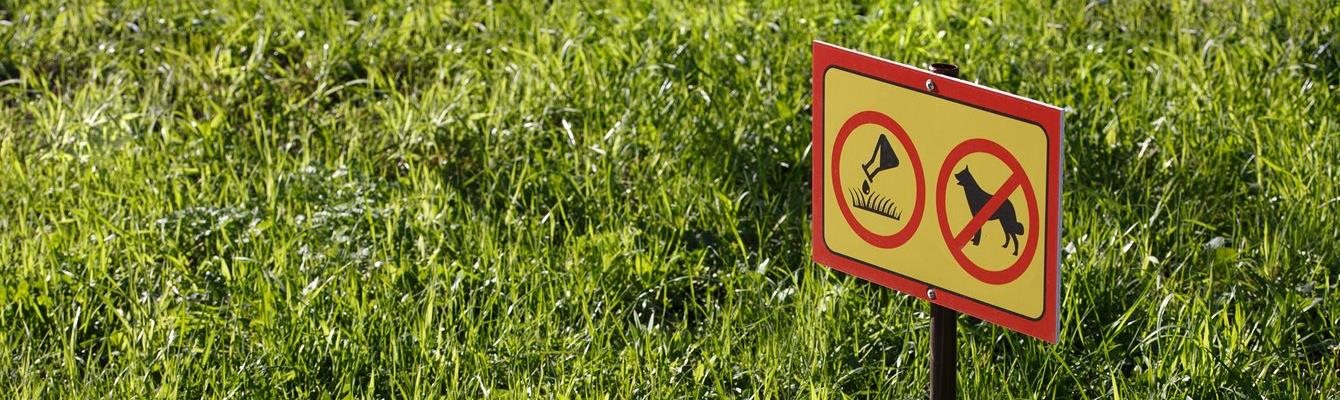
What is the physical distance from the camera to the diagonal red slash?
2.01 meters

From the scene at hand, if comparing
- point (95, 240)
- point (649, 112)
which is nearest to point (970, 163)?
point (649, 112)

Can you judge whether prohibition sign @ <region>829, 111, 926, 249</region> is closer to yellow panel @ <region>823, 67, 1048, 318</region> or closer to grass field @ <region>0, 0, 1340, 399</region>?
yellow panel @ <region>823, 67, 1048, 318</region>

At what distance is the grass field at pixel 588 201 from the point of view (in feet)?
9.84

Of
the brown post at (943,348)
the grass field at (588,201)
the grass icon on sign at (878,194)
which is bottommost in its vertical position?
the grass field at (588,201)

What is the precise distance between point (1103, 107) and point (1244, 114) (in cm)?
33

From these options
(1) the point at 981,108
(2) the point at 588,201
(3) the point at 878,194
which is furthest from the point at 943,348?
(2) the point at 588,201

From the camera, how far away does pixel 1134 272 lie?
3.24 m

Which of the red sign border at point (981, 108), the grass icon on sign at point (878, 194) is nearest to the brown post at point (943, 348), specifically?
the red sign border at point (981, 108)

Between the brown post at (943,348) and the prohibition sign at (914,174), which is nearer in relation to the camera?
the prohibition sign at (914,174)

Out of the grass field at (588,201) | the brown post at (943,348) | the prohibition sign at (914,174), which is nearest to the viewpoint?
the prohibition sign at (914,174)

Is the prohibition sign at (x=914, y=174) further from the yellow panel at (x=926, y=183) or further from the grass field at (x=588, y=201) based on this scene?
the grass field at (x=588, y=201)

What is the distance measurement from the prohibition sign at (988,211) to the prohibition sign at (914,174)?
0.04 meters

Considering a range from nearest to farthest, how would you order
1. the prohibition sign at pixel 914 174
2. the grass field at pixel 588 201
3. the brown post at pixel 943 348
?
the prohibition sign at pixel 914 174 → the brown post at pixel 943 348 → the grass field at pixel 588 201

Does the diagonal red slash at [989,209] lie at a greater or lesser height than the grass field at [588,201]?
greater
